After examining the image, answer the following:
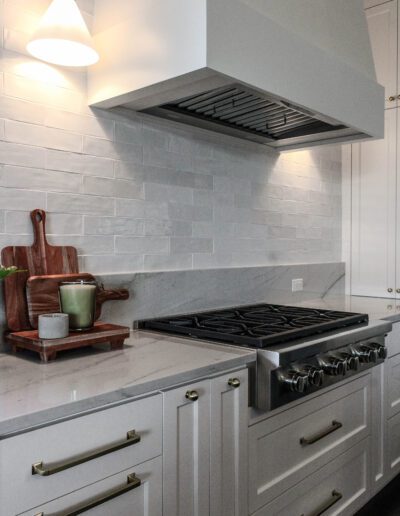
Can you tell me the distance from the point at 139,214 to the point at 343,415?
44.9 inches

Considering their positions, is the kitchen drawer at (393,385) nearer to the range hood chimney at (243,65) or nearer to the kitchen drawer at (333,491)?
the kitchen drawer at (333,491)

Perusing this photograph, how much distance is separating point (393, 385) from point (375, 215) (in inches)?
48.5

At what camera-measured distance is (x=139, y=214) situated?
2.07 meters

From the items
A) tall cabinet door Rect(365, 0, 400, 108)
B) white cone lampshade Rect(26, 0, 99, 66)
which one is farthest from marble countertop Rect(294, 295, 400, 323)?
white cone lampshade Rect(26, 0, 99, 66)

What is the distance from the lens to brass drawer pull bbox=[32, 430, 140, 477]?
3.26ft

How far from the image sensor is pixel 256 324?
1.97 meters

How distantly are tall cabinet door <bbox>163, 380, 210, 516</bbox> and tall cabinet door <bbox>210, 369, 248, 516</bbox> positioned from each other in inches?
1.2

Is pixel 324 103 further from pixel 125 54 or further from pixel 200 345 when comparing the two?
pixel 200 345

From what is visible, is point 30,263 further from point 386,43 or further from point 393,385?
point 386,43

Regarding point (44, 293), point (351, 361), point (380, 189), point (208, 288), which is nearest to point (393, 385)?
point (351, 361)

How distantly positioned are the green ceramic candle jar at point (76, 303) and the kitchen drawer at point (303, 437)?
0.63 metres

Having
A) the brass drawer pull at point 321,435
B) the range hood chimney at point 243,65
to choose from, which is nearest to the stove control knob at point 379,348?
the brass drawer pull at point 321,435

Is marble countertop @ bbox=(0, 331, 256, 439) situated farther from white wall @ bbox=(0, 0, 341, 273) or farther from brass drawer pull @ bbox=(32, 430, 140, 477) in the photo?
white wall @ bbox=(0, 0, 341, 273)

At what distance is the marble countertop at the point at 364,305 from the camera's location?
7.87ft
